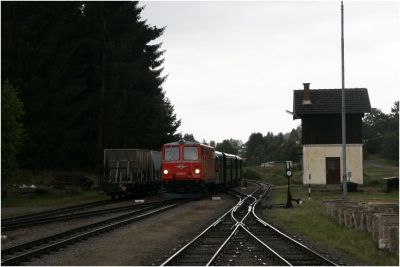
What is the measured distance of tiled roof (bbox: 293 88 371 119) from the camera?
4369cm

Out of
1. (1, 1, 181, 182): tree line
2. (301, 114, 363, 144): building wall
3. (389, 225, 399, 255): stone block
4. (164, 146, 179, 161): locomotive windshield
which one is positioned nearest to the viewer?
(389, 225, 399, 255): stone block

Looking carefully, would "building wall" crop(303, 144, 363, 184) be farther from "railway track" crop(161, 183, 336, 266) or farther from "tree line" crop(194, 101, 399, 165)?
"tree line" crop(194, 101, 399, 165)

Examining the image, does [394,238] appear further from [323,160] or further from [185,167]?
[323,160]

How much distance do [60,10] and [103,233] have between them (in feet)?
108

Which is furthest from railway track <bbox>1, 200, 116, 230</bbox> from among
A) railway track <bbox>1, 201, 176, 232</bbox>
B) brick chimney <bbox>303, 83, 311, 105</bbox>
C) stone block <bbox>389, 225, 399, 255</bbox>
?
brick chimney <bbox>303, 83, 311, 105</bbox>

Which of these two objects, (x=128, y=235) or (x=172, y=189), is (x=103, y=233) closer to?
(x=128, y=235)

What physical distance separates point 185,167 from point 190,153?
0.85 meters

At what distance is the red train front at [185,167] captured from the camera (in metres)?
31.2

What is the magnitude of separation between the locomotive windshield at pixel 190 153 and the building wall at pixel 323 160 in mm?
14059

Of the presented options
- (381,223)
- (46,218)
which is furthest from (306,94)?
(381,223)

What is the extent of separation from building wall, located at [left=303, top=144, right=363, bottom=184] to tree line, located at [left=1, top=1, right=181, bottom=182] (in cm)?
1341

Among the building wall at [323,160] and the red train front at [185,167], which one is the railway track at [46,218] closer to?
the red train front at [185,167]

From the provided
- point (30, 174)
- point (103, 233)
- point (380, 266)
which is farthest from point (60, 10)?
point (380, 266)

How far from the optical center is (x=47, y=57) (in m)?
42.8
